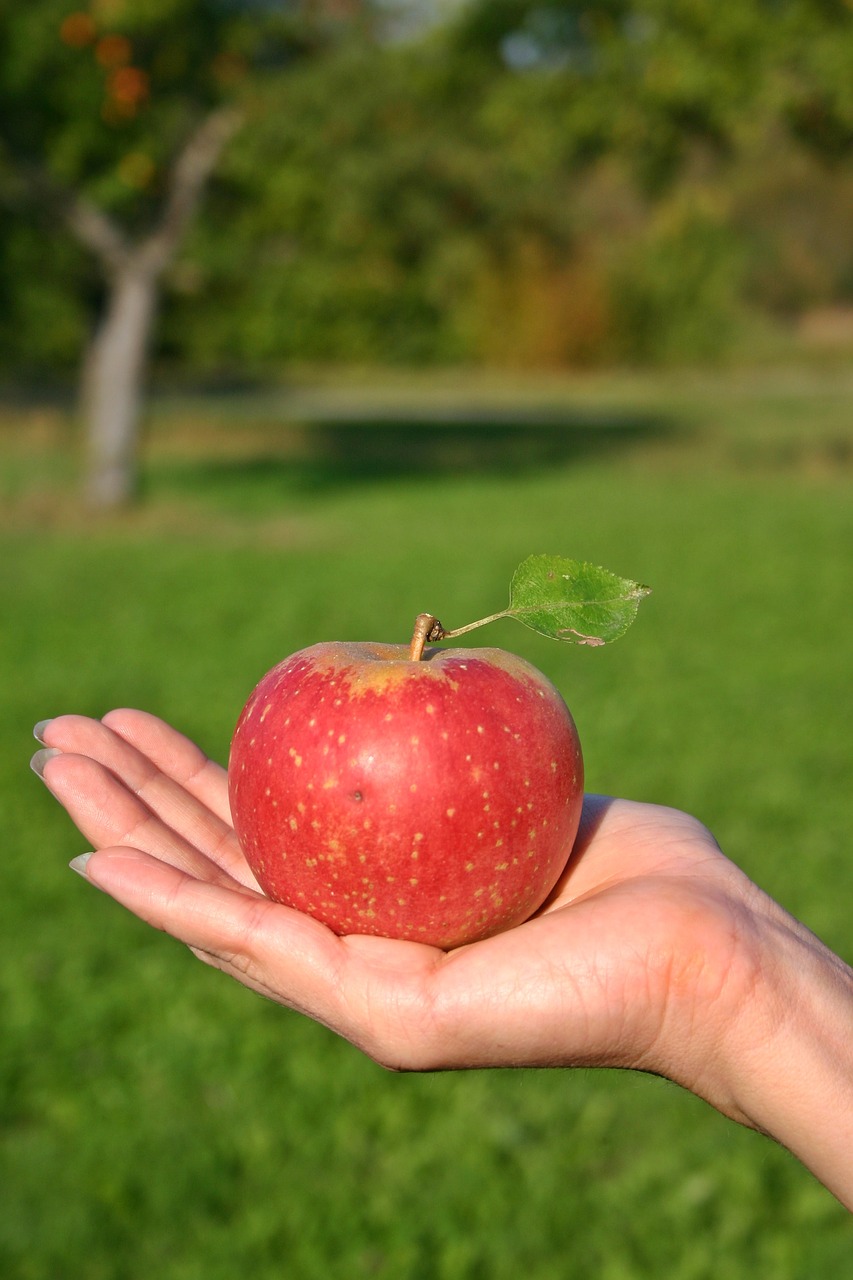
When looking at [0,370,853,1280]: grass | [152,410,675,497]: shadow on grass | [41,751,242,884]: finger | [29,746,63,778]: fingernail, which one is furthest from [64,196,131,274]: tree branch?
[41,751,242,884]: finger

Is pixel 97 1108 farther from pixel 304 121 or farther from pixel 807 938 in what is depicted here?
pixel 304 121

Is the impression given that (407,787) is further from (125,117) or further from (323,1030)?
(125,117)

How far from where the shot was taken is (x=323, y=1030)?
4.59 m

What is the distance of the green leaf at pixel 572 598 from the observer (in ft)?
6.84

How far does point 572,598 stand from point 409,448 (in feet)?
78.6

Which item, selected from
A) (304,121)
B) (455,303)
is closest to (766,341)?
(455,303)

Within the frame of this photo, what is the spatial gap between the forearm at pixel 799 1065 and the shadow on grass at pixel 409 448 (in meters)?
16.9

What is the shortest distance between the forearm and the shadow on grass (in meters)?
16.9

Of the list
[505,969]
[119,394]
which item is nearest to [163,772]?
[505,969]

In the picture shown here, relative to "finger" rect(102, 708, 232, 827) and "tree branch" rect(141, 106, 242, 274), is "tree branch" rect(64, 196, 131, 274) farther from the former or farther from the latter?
"finger" rect(102, 708, 232, 827)

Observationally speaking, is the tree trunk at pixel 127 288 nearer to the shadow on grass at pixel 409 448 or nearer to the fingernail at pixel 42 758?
the shadow on grass at pixel 409 448

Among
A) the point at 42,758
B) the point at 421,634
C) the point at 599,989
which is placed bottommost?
the point at 599,989

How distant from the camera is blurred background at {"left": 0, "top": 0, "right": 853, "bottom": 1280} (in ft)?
12.0

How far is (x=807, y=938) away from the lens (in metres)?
2.12
